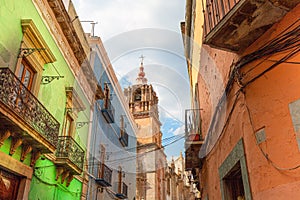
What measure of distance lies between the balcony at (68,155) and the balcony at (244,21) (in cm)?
619

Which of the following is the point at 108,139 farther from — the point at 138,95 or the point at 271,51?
the point at 138,95

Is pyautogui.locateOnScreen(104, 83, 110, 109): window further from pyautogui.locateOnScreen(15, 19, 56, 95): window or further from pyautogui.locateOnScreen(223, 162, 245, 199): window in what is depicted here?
pyautogui.locateOnScreen(223, 162, 245, 199): window

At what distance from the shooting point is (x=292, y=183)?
2.64 metres

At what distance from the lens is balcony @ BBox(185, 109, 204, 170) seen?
7.29 m

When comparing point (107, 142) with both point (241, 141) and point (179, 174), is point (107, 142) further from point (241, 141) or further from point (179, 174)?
point (179, 174)

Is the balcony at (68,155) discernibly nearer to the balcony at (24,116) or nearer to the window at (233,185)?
the balcony at (24,116)

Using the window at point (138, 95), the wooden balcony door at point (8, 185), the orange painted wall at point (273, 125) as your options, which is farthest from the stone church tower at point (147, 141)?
the orange painted wall at point (273, 125)

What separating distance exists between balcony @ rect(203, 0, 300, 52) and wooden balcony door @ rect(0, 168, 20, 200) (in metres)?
5.12

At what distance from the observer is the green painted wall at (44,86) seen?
6.08m

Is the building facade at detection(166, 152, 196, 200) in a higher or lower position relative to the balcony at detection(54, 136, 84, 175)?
higher

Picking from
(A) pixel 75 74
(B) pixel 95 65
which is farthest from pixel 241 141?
(B) pixel 95 65

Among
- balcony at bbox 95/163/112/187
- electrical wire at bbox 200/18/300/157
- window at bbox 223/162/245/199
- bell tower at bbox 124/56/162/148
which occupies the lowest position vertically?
window at bbox 223/162/245/199

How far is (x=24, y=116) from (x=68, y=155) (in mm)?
2887

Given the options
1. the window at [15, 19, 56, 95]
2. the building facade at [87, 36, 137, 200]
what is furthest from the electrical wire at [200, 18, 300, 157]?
the building facade at [87, 36, 137, 200]
